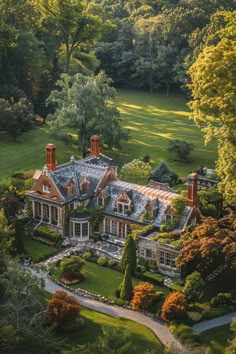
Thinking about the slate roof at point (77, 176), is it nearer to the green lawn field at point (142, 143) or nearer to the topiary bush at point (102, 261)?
the topiary bush at point (102, 261)

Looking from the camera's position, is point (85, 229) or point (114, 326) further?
point (85, 229)

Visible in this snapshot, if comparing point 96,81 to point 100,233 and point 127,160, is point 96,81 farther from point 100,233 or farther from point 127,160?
point 100,233

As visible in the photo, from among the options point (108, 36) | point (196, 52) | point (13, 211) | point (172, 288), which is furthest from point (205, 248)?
point (108, 36)

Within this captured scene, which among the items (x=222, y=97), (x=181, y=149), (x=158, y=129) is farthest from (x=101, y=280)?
(x=158, y=129)

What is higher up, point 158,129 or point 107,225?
point 158,129

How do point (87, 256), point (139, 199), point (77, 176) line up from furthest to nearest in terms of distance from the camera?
point (77, 176) → point (139, 199) → point (87, 256)

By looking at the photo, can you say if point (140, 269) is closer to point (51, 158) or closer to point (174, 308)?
point (174, 308)

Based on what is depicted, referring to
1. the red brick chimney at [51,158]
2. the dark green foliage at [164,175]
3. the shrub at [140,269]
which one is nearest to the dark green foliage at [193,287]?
the shrub at [140,269]
